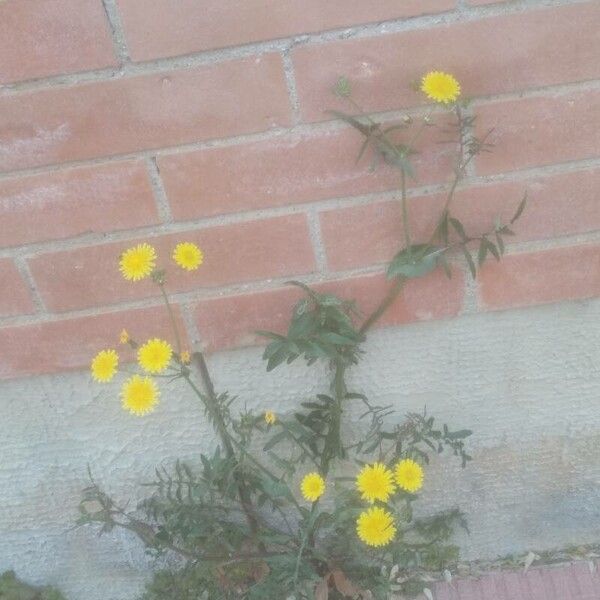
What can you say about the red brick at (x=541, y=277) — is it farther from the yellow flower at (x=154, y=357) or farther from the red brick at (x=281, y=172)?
the yellow flower at (x=154, y=357)

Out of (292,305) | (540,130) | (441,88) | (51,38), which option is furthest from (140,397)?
(540,130)

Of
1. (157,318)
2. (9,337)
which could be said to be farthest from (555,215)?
(9,337)

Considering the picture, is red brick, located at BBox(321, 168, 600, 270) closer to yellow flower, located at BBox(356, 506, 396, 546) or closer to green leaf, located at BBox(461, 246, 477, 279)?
green leaf, located at BBox(461, 246, 477, 279)

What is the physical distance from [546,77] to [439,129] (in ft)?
0.61

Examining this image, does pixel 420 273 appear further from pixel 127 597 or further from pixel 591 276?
pixel 127 597

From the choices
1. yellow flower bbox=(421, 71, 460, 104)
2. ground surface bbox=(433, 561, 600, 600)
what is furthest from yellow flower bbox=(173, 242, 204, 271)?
ground surface bbox=(433, 561, 600, 600)

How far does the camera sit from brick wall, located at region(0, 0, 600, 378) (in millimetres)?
1124

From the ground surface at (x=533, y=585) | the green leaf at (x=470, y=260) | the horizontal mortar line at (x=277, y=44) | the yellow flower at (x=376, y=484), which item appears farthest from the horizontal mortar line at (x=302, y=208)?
the ground surface at (x=533, y=585)

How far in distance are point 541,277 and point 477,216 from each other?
188mm

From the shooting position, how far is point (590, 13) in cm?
113

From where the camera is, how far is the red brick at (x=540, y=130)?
1194 millimetres

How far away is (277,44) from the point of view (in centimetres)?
114

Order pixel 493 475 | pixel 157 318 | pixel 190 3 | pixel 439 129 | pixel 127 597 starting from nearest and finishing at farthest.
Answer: pixel 190 3, pixel 439 129, pixel 157 318, pixel 493 475, pixel 127 597

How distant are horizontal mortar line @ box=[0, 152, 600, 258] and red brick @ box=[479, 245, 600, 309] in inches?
6.1
